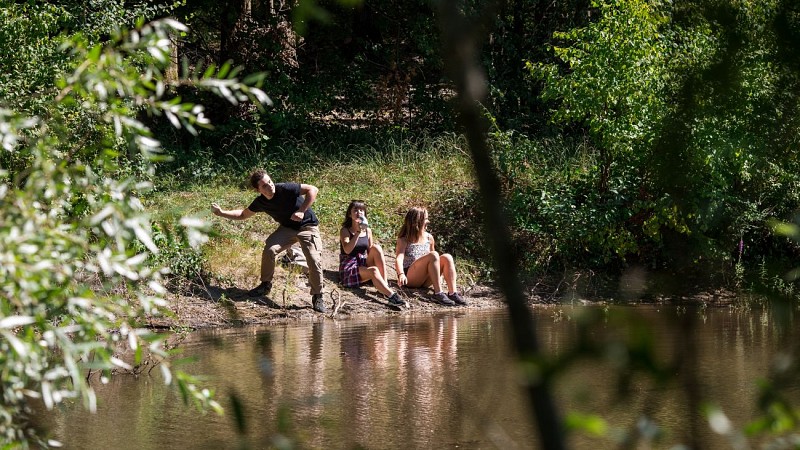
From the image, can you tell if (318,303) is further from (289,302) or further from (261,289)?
(261,289)

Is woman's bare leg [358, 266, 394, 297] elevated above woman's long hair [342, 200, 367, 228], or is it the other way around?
woman's long hair [342, 200, 367, 228]

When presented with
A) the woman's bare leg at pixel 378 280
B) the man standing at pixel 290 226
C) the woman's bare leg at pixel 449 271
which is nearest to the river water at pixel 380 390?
the man standing at pixel 290 226

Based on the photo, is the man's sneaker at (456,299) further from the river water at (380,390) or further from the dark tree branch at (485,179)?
the dark tree branch at (485,179)

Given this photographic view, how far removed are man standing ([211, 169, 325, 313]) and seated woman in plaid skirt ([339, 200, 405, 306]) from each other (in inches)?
20.1

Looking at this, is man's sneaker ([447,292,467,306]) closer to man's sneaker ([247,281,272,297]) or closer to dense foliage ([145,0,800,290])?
dense foliage ([145,0,800,290])

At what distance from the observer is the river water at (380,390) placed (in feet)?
22.5

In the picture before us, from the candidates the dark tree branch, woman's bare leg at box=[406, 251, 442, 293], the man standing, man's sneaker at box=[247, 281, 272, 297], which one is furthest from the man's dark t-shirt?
the dark tree branch

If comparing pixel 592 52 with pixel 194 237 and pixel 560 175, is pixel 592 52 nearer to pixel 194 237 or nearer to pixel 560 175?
pixel 560 175

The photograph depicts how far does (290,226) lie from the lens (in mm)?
12930

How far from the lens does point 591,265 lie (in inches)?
575

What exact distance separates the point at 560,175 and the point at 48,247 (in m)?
13.0

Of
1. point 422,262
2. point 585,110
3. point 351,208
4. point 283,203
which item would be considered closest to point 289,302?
point 283,203

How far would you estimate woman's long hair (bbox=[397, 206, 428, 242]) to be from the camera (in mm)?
13602

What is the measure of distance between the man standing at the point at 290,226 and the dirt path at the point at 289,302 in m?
0.18
